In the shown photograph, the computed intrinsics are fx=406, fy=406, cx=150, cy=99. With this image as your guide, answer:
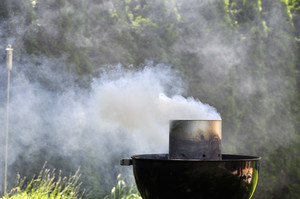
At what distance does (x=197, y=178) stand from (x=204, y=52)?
11.7 feet

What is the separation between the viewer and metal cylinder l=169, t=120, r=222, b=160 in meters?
3.17

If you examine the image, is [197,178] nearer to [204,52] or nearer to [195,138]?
[195,138]

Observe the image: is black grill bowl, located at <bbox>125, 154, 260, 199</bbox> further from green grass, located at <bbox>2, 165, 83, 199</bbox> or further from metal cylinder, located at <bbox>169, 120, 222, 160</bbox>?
green grass, located at <bbox>2, 165, 83, 199</bbox>

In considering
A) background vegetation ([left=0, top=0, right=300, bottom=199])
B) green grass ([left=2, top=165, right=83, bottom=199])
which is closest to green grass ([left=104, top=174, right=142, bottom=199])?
background vegetation ([left=0, top=0, right=300, bottom=199])

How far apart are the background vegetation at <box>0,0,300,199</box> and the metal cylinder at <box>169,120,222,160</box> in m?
1.90

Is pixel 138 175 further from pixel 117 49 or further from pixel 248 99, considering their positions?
pixel 248 99

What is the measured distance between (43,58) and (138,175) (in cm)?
232

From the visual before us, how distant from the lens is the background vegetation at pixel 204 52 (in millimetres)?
4855

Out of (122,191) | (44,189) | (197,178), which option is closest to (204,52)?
(122,191)

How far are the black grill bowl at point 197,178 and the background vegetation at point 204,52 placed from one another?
1.96 meters

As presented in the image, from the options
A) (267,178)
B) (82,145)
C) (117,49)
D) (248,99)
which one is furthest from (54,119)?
(267,178)

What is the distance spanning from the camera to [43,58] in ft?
15.8

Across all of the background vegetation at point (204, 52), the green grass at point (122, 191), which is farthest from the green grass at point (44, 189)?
the green grass at point (122, 191)

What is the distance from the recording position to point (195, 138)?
3.18 m
